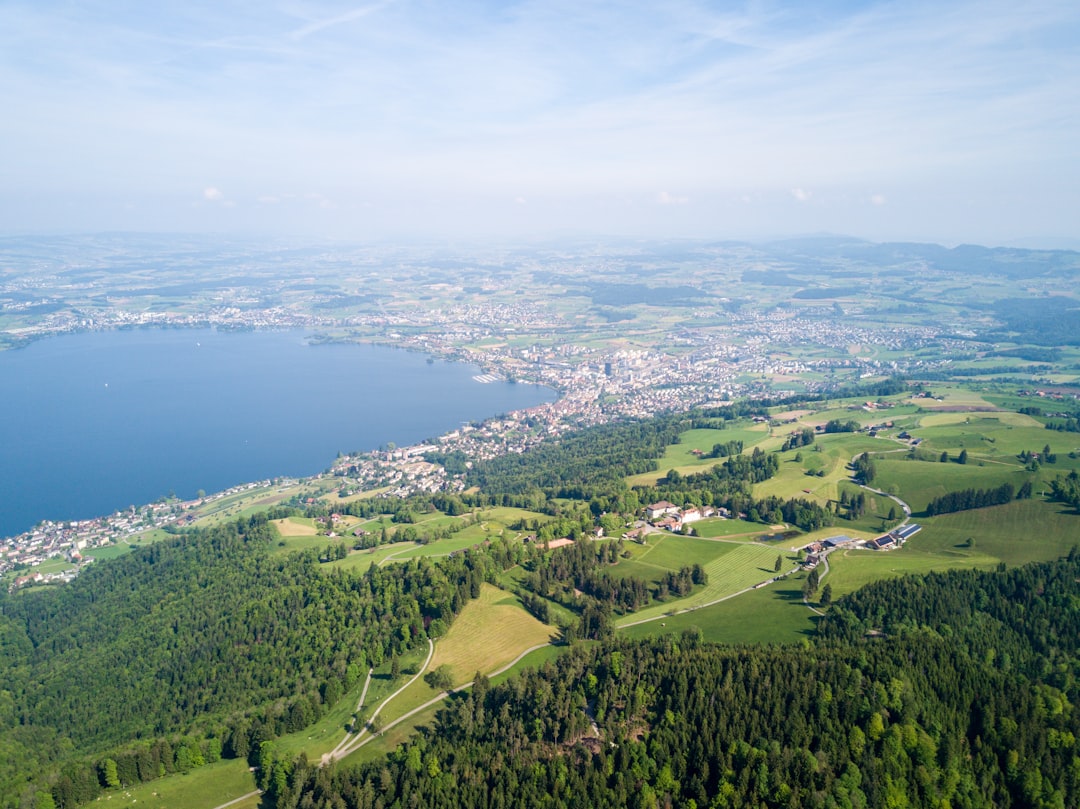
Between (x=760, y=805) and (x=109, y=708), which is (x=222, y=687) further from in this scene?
(x=760, y=805)

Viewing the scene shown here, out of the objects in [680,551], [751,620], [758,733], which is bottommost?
[680,551]

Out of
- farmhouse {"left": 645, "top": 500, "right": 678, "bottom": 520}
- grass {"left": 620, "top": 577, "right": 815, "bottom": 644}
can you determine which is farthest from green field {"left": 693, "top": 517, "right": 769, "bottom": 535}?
grass {"left": 620, "top": 577, "right": 815, "bottom": 644}

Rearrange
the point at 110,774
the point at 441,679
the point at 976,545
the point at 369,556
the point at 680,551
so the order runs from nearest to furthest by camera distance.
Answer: the point at 110,774 < the point at 441,679 < the point at 976,545 < the point at 680,551 < the point at 369,556

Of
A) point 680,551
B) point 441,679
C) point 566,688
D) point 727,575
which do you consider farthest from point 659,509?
point 566,688

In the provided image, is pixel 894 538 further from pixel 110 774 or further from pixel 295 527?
pixel 295 527

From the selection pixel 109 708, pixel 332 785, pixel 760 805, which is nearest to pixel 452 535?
pixel 109 708

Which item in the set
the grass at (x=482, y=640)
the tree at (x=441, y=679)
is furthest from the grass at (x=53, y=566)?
the tree at (x=441, y=679)

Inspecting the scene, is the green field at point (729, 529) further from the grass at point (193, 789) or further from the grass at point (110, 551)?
the grass at point (110, 551)

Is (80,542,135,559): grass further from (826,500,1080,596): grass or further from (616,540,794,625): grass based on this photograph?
(826,500,1080,596): grass
